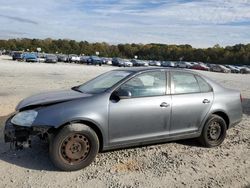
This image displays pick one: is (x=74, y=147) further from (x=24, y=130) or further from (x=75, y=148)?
(x=24, y=130)

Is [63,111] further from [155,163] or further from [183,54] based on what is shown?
[183,54]

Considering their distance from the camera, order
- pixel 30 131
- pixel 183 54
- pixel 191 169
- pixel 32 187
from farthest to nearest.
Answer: pixel 183 54, pixel 191 169, pixel 30 131, pixel 32 187

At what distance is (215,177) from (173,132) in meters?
1.23

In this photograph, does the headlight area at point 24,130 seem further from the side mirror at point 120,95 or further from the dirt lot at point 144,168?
the side mirror at point 120,95

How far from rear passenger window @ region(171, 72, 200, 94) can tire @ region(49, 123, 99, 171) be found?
5.95 feet

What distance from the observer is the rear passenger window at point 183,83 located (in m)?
6.61

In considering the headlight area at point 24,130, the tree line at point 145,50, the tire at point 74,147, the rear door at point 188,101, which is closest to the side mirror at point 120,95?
the tire at point 74,147

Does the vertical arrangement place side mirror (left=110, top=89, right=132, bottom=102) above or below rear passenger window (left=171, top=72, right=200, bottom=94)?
below

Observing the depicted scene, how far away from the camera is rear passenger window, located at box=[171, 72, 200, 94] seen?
21.7 feet

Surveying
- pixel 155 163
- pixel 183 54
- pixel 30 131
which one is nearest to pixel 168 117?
pixel 155 163

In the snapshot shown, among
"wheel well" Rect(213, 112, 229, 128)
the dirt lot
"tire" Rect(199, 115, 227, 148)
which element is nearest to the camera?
the dirt lot

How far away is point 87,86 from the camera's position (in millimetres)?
6742

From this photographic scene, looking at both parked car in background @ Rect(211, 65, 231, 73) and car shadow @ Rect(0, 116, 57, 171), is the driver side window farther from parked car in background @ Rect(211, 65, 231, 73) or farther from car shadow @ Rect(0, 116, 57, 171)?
parked car in background @ Rect(211, 65, 231, 73)

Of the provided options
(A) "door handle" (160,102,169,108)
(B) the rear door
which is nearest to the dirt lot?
(B) the rear door
